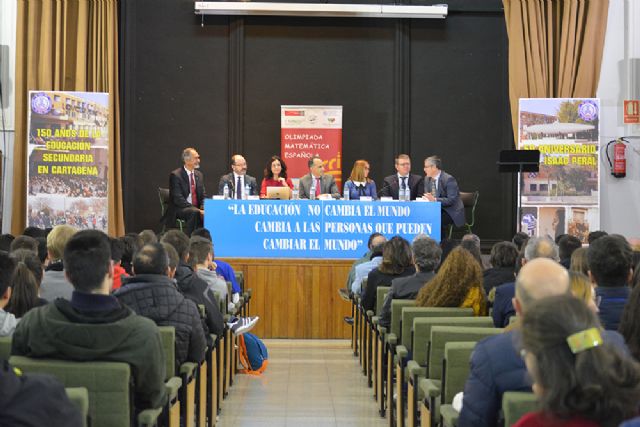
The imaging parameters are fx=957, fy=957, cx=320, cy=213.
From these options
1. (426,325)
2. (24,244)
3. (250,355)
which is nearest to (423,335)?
(426,325)

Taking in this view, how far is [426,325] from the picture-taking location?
431 centimetres

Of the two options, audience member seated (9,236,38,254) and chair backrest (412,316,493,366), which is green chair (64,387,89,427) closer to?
Result: chair backrest (412,316,493,366)

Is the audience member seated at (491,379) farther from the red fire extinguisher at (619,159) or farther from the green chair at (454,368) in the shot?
the red fire extinguisher at (619,159)

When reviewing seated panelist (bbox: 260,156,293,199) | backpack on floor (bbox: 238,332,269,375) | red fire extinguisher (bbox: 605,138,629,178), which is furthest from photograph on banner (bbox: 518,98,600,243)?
backpack on floor (bbox: 238,332,269,375)

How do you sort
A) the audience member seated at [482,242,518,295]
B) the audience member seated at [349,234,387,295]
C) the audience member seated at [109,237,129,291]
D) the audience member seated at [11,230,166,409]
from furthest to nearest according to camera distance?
the audience member seated at [349,234,387,295], the audience member seated at [482,242,518,295], the audience member seated at [109,237,129,291], the audience member seated at [11,230,166,409]

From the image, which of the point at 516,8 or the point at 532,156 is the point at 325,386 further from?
the point at 516,8

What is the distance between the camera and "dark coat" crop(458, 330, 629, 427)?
107 inches

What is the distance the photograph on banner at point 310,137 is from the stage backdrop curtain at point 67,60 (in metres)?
2.16

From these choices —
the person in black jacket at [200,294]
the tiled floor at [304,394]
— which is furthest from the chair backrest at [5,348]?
the tiled floor at [304,394]

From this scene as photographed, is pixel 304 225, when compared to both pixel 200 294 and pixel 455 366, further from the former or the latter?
pixel 455 366

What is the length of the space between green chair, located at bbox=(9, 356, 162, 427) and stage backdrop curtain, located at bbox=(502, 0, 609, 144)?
9701mm

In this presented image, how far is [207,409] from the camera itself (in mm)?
5496

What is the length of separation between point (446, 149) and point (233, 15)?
3.31 m

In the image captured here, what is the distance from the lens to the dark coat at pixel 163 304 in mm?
4266
